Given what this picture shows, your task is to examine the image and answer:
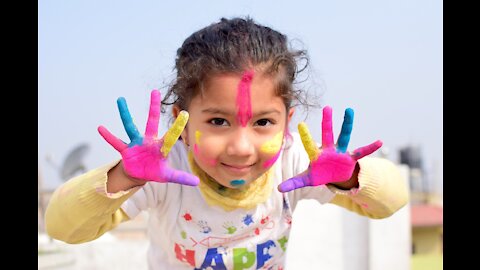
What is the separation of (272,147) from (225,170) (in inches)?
6.4

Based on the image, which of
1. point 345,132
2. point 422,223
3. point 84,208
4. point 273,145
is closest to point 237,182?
point 273,145

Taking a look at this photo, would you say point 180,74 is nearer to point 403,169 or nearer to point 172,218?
point 172,218

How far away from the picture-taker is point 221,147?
1782 mm

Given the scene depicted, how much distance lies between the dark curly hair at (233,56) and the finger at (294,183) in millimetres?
270

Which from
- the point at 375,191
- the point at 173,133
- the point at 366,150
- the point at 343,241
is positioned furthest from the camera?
the point at 343,241

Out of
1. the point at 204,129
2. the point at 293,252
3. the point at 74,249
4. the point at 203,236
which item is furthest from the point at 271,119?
the point at 74,249

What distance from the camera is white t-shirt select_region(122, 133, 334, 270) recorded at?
2.03 meters

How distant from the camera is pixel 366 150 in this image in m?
1.77

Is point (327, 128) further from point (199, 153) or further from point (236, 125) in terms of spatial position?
point (199, 153)

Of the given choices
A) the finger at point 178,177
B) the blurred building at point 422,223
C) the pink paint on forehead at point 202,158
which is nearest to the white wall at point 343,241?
the pink paint on forehead at point 202,158

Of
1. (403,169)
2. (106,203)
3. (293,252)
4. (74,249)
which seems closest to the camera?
(106,203)

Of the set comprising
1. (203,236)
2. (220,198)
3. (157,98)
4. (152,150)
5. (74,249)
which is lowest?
(74,249)

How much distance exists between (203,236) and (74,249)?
298 centimetres

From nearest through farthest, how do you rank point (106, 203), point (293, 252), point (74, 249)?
point (106, 203)
point (293, 252)
point (74, 249)
